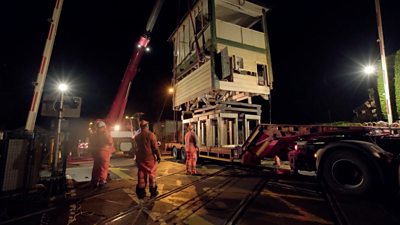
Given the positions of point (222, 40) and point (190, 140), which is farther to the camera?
point (222, 40)

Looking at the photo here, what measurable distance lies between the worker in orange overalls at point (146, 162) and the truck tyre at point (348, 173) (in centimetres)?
430

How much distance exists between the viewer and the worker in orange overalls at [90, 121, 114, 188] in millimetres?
6238

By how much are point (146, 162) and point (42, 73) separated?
13.2ft

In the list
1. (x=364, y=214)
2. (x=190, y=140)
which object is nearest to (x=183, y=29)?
(x=190, y=140)

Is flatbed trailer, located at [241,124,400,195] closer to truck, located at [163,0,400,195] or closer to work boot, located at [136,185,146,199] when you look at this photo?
truck, located at [163,0,400,195]

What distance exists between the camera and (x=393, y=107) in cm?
1283

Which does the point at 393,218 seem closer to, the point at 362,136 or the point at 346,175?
the point at 346,175

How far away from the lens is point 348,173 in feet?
17.1

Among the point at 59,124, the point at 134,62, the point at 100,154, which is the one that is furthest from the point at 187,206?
the point at 134,62

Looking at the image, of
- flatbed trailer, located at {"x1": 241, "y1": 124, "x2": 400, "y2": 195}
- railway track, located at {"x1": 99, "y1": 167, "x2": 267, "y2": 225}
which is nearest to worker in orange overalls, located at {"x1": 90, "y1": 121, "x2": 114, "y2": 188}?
railway track, located at {"x1": 99, "y1": 167, "x2": 267, "y2": 225}

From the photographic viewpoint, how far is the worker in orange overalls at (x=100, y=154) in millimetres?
6238

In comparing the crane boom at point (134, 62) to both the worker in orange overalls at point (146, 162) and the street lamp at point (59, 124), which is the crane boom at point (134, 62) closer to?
the street lamp at point (59, 124)

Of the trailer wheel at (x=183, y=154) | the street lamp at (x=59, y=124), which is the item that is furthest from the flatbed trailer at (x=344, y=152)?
the street lamp at (x=59, y=124)

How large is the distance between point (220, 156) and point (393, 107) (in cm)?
1171
